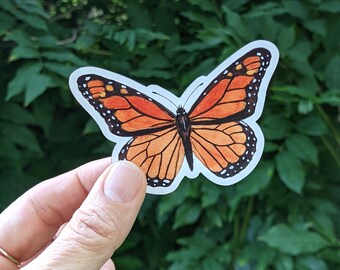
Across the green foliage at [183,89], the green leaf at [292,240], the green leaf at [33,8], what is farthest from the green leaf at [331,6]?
the green leaf at [33,8]

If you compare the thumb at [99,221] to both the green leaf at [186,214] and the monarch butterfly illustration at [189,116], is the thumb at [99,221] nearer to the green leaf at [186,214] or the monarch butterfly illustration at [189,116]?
the monarch butterfly illustration at [189,116]

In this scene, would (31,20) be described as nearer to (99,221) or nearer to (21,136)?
(21,136)

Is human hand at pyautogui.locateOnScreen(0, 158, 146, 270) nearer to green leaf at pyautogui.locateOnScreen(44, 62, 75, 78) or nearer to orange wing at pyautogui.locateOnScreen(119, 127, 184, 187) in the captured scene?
orange wing at pyautogui.locateOnScreen(119, 127, 184, 187)

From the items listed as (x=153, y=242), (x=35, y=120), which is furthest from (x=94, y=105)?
(x=153, y=242)

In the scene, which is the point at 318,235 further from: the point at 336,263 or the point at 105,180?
the point at 105,180

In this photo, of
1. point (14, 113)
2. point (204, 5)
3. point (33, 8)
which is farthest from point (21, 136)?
point (204, 5)
